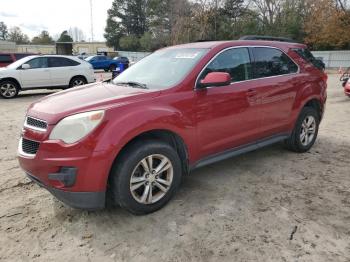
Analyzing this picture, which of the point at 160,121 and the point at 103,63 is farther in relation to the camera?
the point at 103,63

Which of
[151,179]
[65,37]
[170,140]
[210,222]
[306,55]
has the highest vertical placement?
[65,37]

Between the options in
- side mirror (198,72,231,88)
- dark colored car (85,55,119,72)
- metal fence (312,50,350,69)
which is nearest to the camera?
side mirror (198,72,231,88)

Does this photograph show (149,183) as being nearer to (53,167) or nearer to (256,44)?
(53,167)

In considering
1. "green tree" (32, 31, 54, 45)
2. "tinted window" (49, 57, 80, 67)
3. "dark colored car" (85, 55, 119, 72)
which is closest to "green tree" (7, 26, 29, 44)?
"green tree" (32, 31, 54, 45)

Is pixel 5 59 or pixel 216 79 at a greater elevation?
pixel 216 79

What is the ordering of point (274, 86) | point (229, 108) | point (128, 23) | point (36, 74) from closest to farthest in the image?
point (229, 108)
point (274, 86)
point (36, 74)
point (128, 23)

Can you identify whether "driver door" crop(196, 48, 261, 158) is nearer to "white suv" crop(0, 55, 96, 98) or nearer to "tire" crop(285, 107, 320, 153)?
"tire" crop(285, 107, 320, 153)

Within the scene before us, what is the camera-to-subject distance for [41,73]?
12.7 m

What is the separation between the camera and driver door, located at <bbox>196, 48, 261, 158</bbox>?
12.7 feet

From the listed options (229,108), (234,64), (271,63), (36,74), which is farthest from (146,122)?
(36,74)

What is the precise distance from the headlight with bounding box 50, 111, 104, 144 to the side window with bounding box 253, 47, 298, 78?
240cm

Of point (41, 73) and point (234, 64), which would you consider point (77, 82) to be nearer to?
point (41, 73)

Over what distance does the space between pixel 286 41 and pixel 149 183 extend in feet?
11.5

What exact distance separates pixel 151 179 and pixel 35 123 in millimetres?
1290
